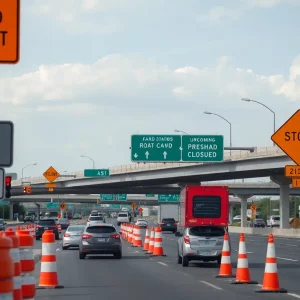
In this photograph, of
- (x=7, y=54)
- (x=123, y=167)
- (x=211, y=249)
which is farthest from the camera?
(x=123, y=167)

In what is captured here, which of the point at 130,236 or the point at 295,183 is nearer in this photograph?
the point at 295,183

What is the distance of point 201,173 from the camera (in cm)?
6956

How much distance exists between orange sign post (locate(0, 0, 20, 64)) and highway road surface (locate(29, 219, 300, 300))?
9.68 metres

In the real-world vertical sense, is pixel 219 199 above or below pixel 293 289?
above

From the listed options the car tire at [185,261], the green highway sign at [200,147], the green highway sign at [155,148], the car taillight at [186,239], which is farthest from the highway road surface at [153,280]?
the green highway sign at [155,148]

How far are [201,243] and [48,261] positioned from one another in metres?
9.79

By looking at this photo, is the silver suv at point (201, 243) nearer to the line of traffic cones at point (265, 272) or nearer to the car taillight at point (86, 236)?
the line of traffic cones at point (265, 272)

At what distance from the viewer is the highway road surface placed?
18203mm

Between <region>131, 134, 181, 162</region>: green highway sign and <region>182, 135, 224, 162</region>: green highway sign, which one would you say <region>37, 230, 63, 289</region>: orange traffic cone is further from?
<region>131, 134, 181, 162</region>: green highway sign

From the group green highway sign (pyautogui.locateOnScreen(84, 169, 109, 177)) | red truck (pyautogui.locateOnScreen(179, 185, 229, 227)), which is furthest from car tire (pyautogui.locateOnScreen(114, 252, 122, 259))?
green highway sign (pyautogui.locateOnScreen(84, 169, 109, 177))

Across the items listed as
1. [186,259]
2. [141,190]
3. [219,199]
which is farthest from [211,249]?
[141,190]

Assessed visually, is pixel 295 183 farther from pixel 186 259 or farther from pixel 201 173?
pixel 201 173

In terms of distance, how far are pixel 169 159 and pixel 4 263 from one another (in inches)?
1813

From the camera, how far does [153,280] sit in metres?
22.4
